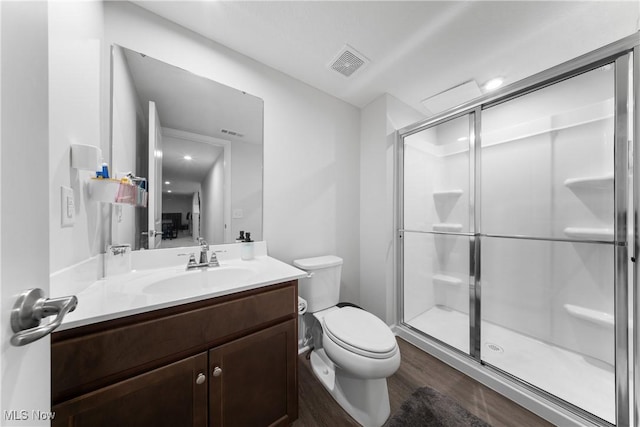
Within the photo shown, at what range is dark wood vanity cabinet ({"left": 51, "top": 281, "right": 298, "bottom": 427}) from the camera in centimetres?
62

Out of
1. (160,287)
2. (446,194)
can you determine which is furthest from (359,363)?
(446,194)

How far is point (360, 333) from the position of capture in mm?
1191

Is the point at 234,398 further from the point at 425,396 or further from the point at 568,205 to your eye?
the point at 568,205

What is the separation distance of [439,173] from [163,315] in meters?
2.48

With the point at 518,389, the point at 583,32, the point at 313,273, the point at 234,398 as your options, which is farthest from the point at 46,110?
the point at 583,32

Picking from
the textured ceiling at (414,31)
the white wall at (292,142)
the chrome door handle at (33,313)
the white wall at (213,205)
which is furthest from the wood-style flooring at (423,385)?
the textured ceiling at (414,31)

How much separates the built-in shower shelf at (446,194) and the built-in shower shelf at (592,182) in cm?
70

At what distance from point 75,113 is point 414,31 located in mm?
1822

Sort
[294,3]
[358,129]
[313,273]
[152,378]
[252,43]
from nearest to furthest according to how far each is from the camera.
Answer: [152,378] < [294,3] < [252,43] < [313,273] < [358,129]

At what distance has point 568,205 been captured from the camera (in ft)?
5.19

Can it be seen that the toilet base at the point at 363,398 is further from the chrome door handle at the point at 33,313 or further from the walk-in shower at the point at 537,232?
the chrome door handle at the point at 33,313

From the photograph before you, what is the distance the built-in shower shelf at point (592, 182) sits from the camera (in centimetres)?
137

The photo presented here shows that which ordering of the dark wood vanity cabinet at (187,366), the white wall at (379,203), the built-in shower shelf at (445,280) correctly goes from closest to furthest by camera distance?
the dark wood vanity cabinet at (187,366) → the white wall at (379,203) → the built-in shower shelf at (445,280)

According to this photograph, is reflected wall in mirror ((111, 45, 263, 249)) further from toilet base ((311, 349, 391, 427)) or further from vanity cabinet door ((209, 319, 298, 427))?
toilet base ((311, 349, 391, 427))
